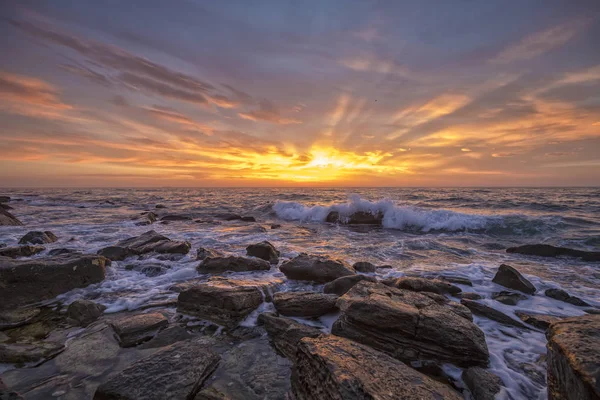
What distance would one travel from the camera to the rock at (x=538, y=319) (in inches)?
179

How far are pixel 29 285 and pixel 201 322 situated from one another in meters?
3.83

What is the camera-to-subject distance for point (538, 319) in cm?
468

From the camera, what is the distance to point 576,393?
2119mm

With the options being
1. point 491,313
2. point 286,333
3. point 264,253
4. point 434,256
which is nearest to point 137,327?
point 286,333

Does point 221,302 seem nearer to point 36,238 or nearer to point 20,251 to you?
point 20,251

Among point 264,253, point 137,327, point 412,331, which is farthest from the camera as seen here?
point 264,253

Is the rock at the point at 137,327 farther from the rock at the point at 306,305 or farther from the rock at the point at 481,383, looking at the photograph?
the rock at the point at 481,383

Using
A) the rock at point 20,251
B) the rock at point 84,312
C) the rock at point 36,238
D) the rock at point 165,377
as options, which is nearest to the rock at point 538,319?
the rock at point 165,377

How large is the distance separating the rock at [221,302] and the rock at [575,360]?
3978 millimetres

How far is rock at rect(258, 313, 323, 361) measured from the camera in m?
3.65

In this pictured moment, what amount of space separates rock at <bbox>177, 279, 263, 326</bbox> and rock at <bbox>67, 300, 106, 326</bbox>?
1.35m

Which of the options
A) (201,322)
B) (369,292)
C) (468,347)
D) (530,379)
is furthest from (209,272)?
(530,379)

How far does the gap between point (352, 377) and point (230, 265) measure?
18.6ft

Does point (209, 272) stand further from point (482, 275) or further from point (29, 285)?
point (482, 275)
